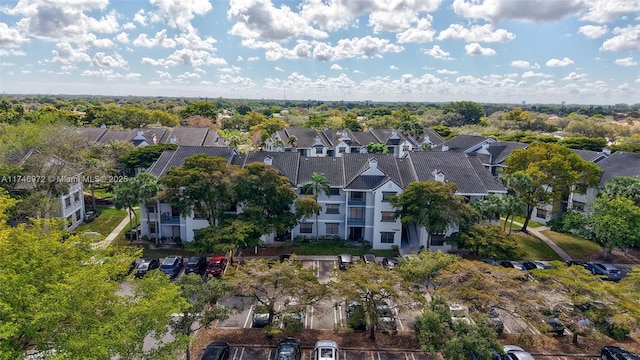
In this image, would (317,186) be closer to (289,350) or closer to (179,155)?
(179,155)

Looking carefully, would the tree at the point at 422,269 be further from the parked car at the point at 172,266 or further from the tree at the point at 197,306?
the parked car at the point at 172,266

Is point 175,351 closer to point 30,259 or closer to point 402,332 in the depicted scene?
point 30,259

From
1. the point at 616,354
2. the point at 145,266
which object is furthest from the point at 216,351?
the point at 616,354

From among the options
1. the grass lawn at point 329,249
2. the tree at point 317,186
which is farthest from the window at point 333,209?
the grass lawn at point 329,249

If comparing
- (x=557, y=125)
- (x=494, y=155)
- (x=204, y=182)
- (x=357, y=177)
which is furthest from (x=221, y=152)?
(x=557, y=125)

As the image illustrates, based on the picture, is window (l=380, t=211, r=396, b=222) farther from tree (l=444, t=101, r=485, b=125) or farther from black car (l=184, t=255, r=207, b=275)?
tree (l=444, t=101, r=485, b=125)

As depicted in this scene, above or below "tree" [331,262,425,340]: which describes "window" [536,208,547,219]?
below

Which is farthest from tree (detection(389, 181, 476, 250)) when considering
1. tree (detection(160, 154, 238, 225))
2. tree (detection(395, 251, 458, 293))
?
tree (detection(160, 154, 238, 225))
